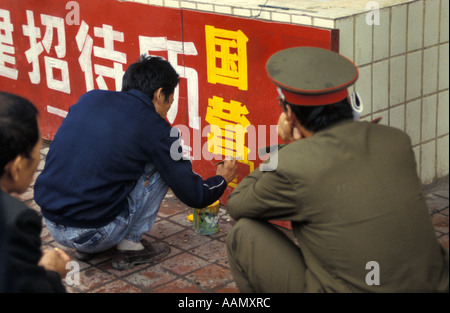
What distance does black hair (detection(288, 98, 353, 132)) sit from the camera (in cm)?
279

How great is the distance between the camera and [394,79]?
4312mm

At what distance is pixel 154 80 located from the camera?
3.91 m

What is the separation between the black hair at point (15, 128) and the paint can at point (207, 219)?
2.00 meters

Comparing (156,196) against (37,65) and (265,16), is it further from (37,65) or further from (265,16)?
(37,65)

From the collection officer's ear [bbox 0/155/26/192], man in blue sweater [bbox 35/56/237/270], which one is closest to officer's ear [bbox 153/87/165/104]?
man in blue sweater [bbox 35/56/237/270]

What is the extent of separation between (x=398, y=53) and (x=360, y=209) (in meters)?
2.00

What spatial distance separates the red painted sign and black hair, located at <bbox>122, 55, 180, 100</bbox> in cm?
60

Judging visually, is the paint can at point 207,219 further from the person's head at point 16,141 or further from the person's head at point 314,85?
the person's head at point 16,141

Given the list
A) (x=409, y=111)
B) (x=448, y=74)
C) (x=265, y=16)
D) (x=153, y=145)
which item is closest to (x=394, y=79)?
(x=409, y=111)

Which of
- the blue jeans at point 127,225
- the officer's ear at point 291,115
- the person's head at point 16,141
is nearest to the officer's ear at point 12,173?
the person's head at point 16,141

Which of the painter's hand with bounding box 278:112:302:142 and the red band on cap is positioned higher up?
the red band on cap

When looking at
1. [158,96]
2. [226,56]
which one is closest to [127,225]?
[158,96]

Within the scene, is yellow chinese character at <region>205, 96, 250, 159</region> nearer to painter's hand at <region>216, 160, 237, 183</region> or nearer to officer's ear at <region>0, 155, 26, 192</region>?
painter's hand at <region>216, 160, 237, 183</region>

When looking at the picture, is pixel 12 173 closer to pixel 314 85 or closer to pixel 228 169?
pixel 314 85
